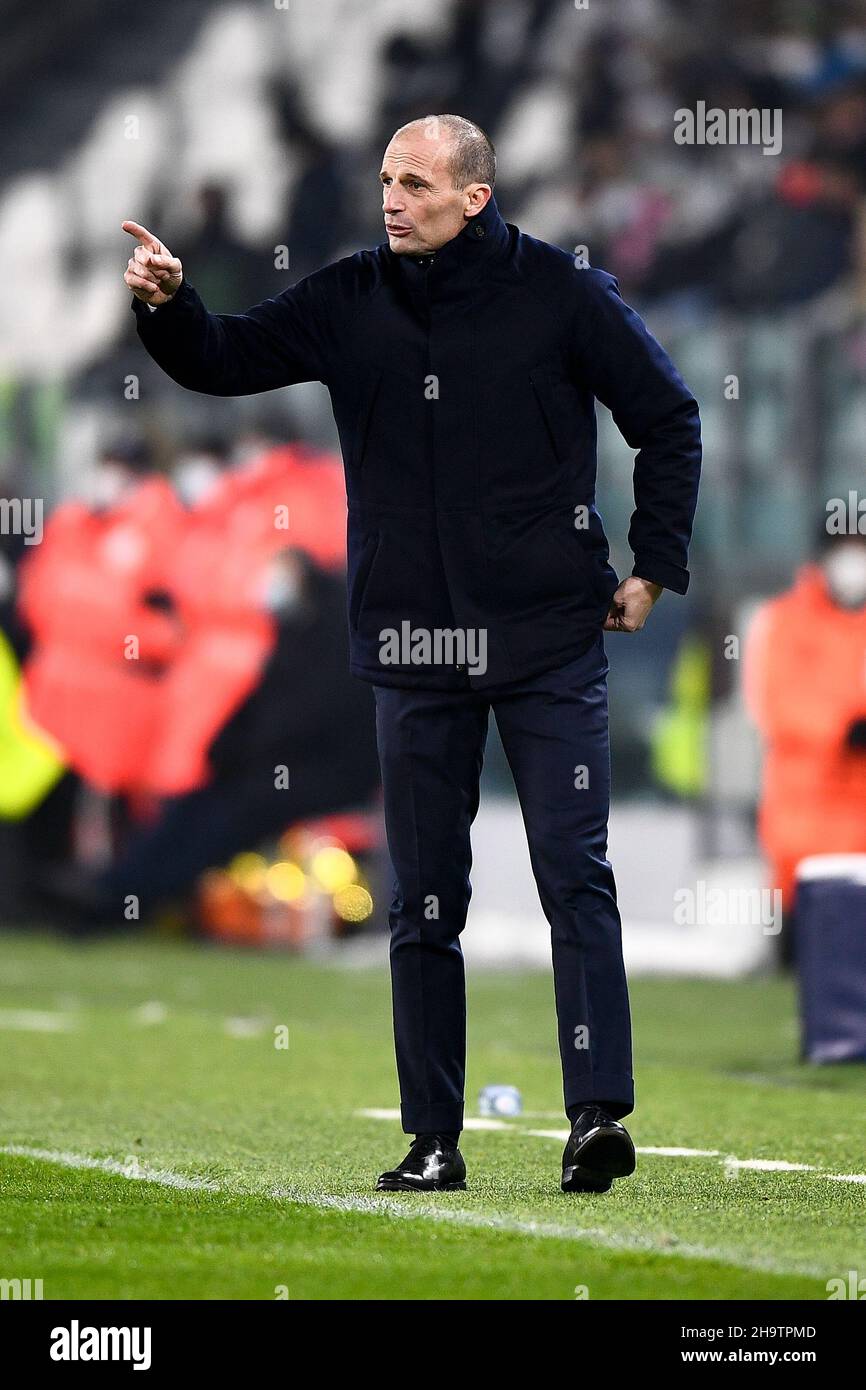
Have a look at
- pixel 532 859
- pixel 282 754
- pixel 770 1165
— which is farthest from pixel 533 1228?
pixel 282 754

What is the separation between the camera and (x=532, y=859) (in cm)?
488

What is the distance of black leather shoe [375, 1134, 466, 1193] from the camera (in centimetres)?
480

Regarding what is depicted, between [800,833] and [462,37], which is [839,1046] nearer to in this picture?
[800,833]

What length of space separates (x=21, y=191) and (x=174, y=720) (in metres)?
9.42

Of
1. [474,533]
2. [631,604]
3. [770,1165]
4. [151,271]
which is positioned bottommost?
[770,1165]

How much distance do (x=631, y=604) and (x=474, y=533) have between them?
1.00 ft

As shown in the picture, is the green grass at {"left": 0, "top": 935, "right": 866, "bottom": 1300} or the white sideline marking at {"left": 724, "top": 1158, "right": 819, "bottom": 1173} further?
the white sideline marking at {"left": 724, "top": 1158, "right": 819, "bottom": 1173}

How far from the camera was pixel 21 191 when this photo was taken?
71.5 feet

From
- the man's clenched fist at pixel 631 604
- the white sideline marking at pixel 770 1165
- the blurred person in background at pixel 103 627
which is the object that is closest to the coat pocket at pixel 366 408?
the man's clenched fist at pixel 631 604

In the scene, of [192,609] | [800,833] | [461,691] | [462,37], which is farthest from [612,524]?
[461,691]

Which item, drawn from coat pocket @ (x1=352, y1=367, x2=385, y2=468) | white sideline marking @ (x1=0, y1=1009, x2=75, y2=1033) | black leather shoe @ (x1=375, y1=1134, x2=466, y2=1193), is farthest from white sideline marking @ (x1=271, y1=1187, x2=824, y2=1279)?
white sideline marking @ (x1=0, y1=1009, x2=75, y2=1033)

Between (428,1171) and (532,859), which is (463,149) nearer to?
(532,859)

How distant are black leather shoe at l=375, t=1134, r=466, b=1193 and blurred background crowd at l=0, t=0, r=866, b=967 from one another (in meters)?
6.51

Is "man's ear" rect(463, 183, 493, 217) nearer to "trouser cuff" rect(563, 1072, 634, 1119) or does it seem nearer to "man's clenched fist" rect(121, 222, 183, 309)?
"man's clenched fist" rect(121, 222, 183, 309)
